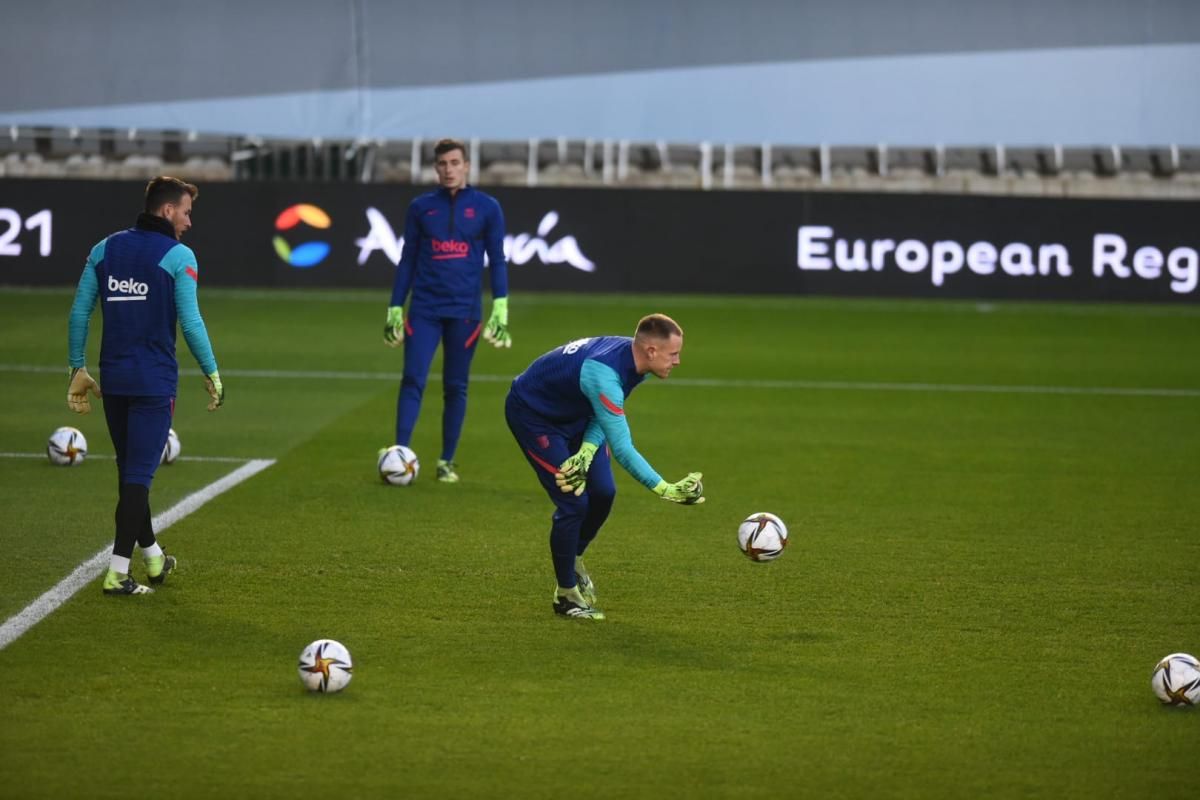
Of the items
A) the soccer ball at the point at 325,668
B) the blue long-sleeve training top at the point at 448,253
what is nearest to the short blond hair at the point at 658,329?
the soccer ball at the point at 325,668

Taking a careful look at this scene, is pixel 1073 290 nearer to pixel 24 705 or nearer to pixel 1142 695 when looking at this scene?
pixel 1142 695

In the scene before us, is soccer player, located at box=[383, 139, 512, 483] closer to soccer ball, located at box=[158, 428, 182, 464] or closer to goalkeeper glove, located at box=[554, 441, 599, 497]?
soccer ball, located at box=[158, 428, 182, 464]

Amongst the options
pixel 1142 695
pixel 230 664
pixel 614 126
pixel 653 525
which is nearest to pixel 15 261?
pixel 614 126

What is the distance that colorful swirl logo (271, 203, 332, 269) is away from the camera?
24781 mm

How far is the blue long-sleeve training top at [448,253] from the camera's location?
11602 millimetres

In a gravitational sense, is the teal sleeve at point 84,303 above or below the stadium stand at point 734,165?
below

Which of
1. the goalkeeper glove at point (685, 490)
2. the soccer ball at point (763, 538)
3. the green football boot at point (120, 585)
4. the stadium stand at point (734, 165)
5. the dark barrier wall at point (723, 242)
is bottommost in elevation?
the green football boot at point (120, 585)

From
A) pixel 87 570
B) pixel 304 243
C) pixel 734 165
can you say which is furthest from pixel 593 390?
pixel 734 165

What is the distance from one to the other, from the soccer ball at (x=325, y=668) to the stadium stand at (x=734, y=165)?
21.4 meters

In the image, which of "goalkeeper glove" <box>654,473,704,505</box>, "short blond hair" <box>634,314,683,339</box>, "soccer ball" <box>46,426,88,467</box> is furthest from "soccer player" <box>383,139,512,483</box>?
"goalkeeper glove" <box>654,473,704,505</box>

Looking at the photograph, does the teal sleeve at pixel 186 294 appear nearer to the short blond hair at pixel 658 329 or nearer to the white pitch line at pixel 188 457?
the short blond hair at pixel 658 329

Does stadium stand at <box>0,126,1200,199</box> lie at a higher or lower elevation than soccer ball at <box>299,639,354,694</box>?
higher

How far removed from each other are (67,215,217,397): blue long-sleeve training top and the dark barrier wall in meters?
16.5

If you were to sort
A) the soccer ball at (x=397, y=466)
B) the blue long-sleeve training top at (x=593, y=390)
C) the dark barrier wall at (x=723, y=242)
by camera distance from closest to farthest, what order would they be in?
the blue long-sleeve training top at (x=593, y=390) < the soccer ball at (x=397, y=466) < the dark barrier wall at (x=723, y=242)
